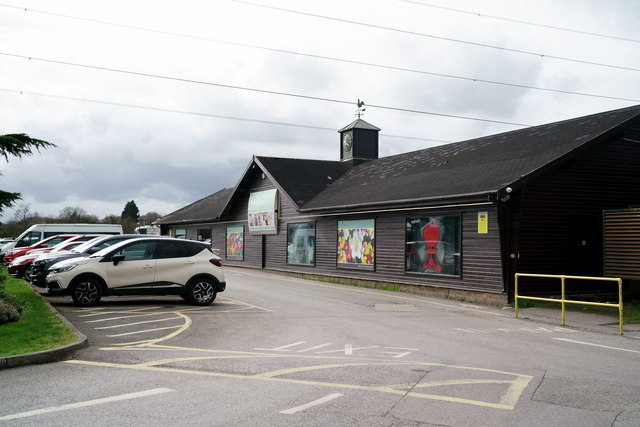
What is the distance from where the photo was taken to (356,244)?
25406 mm

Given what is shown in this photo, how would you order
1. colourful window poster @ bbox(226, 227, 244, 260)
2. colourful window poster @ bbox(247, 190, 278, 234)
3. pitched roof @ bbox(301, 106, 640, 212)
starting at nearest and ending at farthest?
pitched roof @ bbox(301, 106, 640, 212) < colourful window poster @ bbox(247, 190, 278, 234) < colourful window poster @ bbox(226, 227, 244, 260)

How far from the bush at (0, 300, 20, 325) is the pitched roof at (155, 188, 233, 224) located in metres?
26.2

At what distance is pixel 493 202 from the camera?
58.2ft

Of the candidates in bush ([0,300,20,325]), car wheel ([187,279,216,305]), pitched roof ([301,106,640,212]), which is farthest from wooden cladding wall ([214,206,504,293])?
bush ([0,300,20,325])

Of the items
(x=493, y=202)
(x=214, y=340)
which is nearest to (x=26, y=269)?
(x=214, y=340)

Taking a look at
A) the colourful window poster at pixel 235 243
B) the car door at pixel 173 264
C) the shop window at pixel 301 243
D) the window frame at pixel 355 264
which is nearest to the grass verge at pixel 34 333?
the car door at pixel 173 264

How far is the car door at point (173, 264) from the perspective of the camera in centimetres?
1581

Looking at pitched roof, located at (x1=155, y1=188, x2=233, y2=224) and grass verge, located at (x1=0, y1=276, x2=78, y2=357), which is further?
pitched roof, located at (x1=155, y1=188, x2=233, y2=224)

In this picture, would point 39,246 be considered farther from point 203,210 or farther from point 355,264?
point 203,210

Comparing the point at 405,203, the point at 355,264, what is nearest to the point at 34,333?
the point at 405,203

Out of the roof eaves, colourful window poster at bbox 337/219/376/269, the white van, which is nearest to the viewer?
the roof eaves

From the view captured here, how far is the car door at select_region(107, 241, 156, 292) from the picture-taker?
603 inches

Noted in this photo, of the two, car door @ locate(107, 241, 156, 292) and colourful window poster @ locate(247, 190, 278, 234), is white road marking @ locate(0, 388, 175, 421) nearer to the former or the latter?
car door @ locate(107, 241, 156, 292)

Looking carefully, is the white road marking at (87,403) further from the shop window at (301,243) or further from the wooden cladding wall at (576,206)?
the shop window at (301,243)
